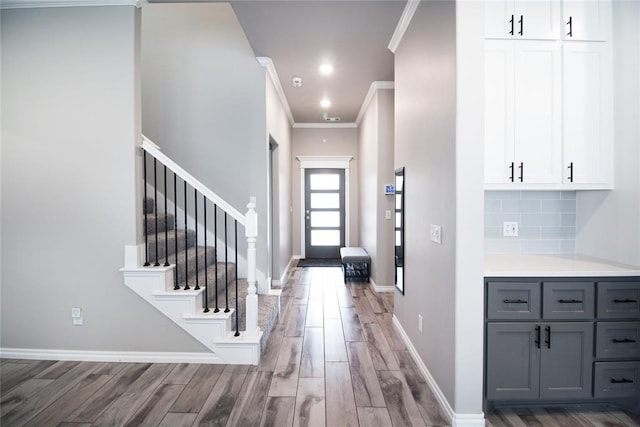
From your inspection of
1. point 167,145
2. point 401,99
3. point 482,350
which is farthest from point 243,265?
point 482,350

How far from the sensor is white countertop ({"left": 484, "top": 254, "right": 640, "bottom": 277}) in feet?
6.55

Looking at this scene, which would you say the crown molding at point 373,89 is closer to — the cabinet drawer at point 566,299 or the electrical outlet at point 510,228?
the electrical outlet at point 510,228

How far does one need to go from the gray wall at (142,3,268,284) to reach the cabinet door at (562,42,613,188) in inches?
117

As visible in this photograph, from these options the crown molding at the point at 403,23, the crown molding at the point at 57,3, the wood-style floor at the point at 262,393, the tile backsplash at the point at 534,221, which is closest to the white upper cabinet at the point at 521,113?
the tile backsplash at the point at 534,221

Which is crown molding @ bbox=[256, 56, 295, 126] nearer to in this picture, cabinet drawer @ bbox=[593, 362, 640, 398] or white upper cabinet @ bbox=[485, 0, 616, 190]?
white upper cabinet @ bbox=[485, 0, 616, 190]

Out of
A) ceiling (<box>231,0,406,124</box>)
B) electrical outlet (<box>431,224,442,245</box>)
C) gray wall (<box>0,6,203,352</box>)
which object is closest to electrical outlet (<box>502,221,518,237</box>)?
electrical outlet (<box>431,224,442,245</box>)

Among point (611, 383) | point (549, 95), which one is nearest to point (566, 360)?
point (611, 383)

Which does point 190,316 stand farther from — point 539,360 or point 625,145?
point 625,145

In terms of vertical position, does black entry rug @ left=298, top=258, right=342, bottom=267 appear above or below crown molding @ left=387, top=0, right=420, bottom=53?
below

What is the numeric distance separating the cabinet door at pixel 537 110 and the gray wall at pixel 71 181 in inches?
113

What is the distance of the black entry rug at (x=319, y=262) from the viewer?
22.0 ft

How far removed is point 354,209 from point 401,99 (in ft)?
14.1

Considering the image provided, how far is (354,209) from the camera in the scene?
291 inches

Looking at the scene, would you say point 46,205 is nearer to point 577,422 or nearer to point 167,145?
point 167,145
